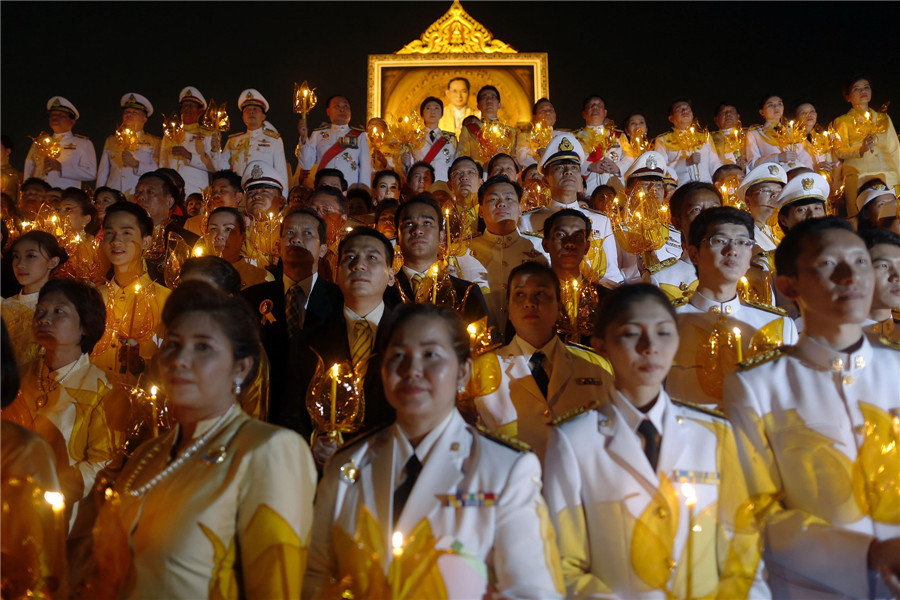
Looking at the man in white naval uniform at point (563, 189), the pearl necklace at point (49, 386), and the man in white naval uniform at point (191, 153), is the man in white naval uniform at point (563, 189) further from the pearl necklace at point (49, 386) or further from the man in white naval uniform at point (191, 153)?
the man in white naval uniform at point (191, 153)

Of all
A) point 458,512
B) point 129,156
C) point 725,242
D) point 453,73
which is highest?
point 453,73

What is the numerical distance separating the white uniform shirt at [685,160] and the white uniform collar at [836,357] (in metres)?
6.75

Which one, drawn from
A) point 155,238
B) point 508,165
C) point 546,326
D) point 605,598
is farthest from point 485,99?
point 605,598

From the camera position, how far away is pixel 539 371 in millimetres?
3586

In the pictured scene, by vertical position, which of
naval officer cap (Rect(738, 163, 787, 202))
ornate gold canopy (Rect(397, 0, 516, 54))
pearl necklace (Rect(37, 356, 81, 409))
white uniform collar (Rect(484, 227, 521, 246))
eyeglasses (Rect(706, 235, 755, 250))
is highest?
ornate gold canopy (Rect(397, 0, 516, 54))

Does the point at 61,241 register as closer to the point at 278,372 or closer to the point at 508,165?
the point at 278,372

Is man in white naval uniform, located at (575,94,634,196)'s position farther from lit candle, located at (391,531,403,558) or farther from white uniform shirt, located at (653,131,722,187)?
lit candle, located at (391,531,403,558)

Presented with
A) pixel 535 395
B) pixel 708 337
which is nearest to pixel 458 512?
pixel 535 395

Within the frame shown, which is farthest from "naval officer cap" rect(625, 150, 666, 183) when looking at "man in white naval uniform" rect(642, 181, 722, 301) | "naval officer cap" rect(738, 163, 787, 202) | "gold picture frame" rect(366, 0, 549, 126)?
"gold picture frame" rect(366, 0, 549, 126)

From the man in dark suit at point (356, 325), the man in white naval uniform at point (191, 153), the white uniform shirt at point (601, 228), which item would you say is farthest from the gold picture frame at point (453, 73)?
the man in dark suit at point (356, 325)

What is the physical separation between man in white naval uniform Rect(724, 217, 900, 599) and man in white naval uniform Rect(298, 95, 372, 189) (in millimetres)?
6894

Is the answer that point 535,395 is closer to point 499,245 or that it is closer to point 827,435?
point 827,435

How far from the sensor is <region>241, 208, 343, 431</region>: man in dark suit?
3.87 m

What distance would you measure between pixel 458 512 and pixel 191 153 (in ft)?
26.0
